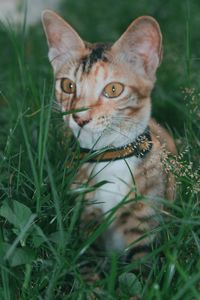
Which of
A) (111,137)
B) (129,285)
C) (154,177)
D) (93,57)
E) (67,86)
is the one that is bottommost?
(129,285)

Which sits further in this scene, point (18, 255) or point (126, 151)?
point (126, 151)

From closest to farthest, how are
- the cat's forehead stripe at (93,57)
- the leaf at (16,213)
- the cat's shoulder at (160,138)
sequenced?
the leaf at (16,213), the cat's forehead stripe at (93,57), the cat's shoulder at (160,138)

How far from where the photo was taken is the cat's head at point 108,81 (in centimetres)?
247

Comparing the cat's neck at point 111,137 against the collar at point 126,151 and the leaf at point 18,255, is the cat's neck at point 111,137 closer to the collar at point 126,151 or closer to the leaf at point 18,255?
the collar at point 126,151

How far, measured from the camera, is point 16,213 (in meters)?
2.30

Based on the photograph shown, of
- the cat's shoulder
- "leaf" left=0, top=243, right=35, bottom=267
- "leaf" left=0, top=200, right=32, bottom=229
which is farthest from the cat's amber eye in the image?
"leaf" left=0, top=243, right=35, bottom=267

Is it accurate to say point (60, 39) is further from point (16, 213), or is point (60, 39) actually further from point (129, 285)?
point (129, 285)

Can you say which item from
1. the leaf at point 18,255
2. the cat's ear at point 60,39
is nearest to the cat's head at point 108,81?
the cat's ear at point 60,39

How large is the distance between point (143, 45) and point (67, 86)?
332mm

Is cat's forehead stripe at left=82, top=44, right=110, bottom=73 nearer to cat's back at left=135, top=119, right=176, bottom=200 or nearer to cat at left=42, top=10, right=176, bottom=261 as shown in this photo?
cat at left=42, top=10, right=176, bottom=261

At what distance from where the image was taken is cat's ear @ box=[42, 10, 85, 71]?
2.69 m

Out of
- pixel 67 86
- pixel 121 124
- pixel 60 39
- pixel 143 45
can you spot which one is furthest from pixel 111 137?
pixel 60 39

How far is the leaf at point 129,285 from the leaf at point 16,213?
373 millimetres

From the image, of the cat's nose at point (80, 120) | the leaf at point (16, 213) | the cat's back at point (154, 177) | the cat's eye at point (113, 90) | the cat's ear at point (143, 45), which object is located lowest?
the leaf at point (16, 213)
